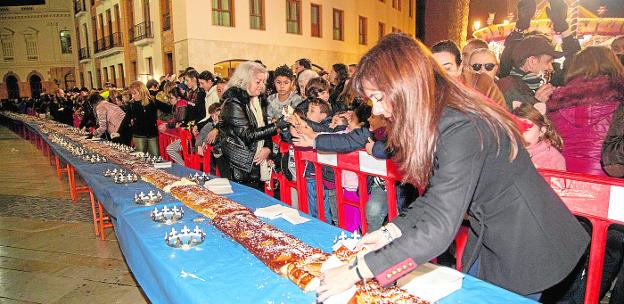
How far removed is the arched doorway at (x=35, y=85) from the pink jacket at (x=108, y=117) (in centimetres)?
4286

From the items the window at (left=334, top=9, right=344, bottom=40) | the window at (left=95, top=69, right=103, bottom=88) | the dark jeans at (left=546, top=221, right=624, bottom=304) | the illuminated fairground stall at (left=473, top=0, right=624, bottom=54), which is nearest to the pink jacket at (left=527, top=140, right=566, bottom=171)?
the dark jeans at (left=546, top=221, right=624, bottom=304)

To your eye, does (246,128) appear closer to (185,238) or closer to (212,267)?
(185,238)

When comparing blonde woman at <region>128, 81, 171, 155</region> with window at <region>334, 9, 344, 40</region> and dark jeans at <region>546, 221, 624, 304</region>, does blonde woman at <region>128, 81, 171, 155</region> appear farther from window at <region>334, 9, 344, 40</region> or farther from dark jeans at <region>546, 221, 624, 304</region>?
window at <region>334, 9, 344, 40</region>

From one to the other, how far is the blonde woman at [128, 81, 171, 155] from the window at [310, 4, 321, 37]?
15.7 m

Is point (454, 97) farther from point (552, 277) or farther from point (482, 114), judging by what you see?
point (552, 277)

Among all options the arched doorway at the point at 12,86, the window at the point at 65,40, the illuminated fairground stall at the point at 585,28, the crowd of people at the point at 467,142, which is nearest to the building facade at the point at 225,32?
the illuminated fairground stall at the point at 585,28

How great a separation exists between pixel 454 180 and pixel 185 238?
59.6 inches

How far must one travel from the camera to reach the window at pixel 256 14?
18.5 meters

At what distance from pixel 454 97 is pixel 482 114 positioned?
0.35 feet

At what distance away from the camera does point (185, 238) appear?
2.21 meters

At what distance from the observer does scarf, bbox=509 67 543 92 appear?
3.57 meters

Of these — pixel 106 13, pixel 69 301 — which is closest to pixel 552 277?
pixel 69 301

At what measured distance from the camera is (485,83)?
2.93m

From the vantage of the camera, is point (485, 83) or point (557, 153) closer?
point (557, 153)
